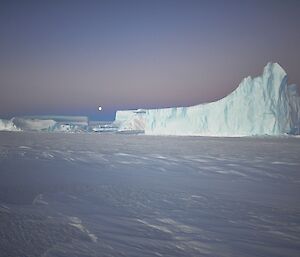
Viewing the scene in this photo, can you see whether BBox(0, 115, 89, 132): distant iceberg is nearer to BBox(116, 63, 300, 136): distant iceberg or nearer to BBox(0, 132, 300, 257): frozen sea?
BBox(116, 63, 300, 136): distant iceberg

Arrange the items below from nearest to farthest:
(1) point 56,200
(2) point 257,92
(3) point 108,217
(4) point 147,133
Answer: (3) point 108,217, (1) point 56,200, (2) point 257,92, (4) point 147,133

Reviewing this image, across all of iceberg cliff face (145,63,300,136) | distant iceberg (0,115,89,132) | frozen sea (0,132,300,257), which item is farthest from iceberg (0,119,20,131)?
frozen sea (0,132,300,257)

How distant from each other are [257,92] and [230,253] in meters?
44.8

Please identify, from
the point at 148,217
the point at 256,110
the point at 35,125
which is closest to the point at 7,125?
the point at 35,125

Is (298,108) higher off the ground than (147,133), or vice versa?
(298,108)

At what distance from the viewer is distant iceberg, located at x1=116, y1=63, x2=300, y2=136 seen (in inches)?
1735

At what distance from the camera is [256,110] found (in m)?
45.7

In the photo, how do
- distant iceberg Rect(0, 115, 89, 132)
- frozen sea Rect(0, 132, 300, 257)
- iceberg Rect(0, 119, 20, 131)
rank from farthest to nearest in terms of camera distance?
iceberg Rect(0, 119, 20, 131), distant iceberg Rect(0, 115, 89, 132), frozen sea Rect(0, 132, 300, 257)

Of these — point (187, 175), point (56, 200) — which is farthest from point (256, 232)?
point (187, 175)

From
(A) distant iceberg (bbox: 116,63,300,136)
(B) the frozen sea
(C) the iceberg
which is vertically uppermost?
(A) distant iceberg (bbox: 116,63,300,136)

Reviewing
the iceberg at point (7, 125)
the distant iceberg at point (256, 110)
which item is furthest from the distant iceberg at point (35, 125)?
the distant iceberg at point (256, 110)

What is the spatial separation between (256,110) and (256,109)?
0.17m

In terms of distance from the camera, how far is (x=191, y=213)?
18.0ft

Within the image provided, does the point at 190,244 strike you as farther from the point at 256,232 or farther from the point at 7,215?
the point at 7,215
